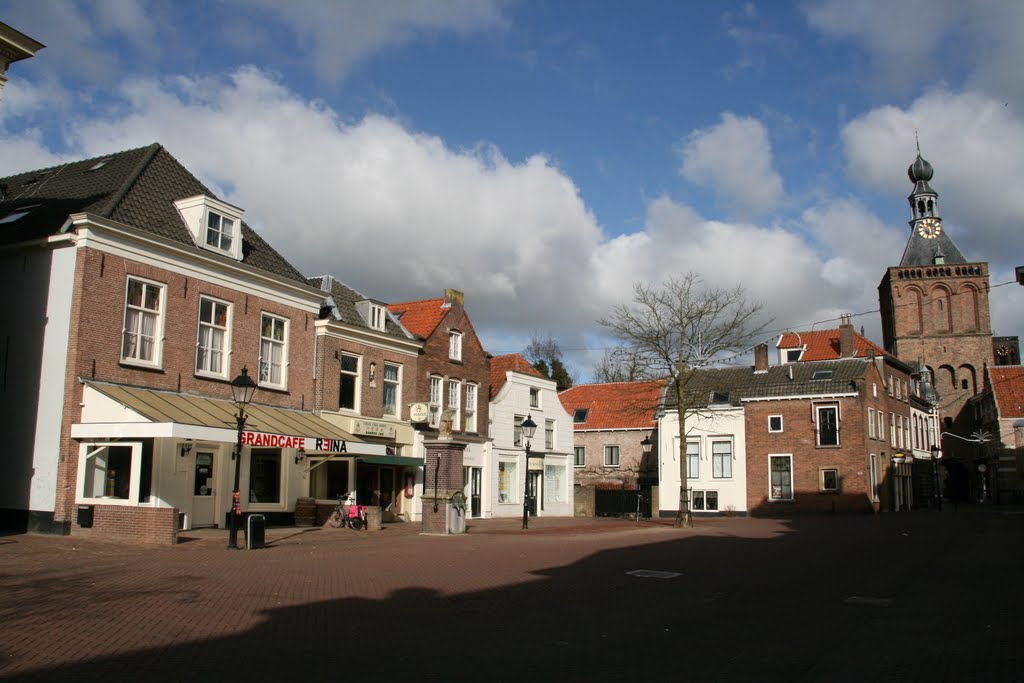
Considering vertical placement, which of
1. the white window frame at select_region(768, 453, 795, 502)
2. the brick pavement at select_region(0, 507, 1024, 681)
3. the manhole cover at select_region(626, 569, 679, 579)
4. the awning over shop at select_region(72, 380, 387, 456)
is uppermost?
the awning over shop at select_region(72, 380, 387, 456)

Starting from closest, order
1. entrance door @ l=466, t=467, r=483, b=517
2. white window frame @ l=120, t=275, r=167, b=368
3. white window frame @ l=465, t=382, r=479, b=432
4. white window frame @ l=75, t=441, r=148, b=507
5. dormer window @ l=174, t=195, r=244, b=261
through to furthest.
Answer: white window frame @ l=75, t=441, r=148, b=507
white window frame @ l=120, t=275, r=167, b=368
dormer window @ l=174, t=195, r=244, b=261
entrance door @ l=466, t=467, r=483, b=517
white window frame @ l=465, t=382, r=479, b=432

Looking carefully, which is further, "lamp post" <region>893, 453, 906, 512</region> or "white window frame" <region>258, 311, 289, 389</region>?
"lamp post" <region>893, 453, 906, 512</region>

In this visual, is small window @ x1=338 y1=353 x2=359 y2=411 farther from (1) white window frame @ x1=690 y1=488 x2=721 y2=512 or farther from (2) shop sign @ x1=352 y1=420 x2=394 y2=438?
(1) white window frame @ x1=690 y1=488 x2=721 y2=512

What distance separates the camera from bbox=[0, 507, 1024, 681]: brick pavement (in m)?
7.47

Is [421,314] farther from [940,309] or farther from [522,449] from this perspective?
[940,309]

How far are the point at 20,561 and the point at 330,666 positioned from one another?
10.2 m

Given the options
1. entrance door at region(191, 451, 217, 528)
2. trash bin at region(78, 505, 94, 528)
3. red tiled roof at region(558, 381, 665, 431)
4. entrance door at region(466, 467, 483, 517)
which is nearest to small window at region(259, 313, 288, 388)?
entrance door at region(191, 451, 217, 528)

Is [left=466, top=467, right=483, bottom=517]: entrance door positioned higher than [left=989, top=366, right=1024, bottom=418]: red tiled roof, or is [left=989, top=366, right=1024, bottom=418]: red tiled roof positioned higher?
[left=989, top=366, right=1024, bottom=418]: red tiled roof

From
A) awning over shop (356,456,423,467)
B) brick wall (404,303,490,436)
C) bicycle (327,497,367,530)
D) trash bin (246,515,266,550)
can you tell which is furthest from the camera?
brick wall (404,303,490,436)

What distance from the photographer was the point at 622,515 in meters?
42.0

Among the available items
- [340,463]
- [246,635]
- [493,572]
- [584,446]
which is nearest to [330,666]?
[246,635]

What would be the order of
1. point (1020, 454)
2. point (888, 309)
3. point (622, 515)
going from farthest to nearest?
point (888, 309) → point (1020, 454) → point (622, 515)

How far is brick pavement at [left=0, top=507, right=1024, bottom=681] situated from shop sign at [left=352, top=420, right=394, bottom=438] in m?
9.82

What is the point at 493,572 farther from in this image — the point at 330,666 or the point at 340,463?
the point at 340,463
